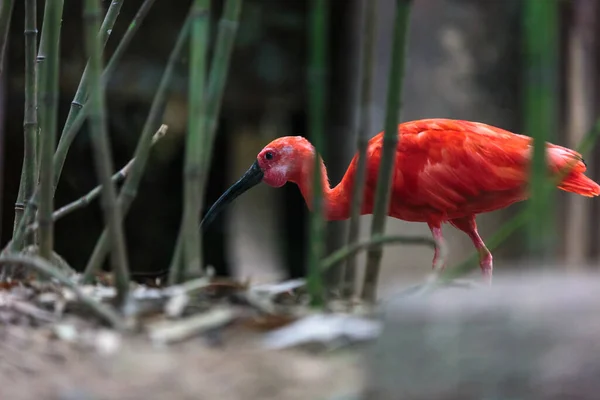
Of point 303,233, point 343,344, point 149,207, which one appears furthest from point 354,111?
point 343,344

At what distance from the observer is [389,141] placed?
2.99ft

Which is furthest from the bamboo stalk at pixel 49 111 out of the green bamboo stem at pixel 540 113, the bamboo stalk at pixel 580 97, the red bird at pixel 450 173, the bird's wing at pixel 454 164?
the bamboo stalk at pixel 580 97

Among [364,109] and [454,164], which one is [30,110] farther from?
[454,164]

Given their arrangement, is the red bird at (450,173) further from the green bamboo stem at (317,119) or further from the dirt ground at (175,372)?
the dirt ground at (175,372)

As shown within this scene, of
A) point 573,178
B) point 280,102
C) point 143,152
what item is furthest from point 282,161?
point 280,102

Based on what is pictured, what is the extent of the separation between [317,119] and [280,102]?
2442 millimetres

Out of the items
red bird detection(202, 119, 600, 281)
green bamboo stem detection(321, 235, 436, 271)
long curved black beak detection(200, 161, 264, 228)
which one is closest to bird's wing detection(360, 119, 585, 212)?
red bird detection(202, 119, 600, 281)

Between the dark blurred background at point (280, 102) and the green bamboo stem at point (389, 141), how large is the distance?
5.72 feet

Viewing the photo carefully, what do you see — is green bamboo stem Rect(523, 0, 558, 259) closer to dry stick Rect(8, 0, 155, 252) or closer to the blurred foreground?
the blurred foreground

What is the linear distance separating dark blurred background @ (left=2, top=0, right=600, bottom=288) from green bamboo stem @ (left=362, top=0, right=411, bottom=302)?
1.74 metres

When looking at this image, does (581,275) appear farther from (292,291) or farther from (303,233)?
(303,233)

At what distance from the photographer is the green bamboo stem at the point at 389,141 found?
0.87 metres

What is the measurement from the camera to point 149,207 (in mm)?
3242

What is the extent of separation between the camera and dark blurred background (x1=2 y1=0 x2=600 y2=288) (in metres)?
2.87
